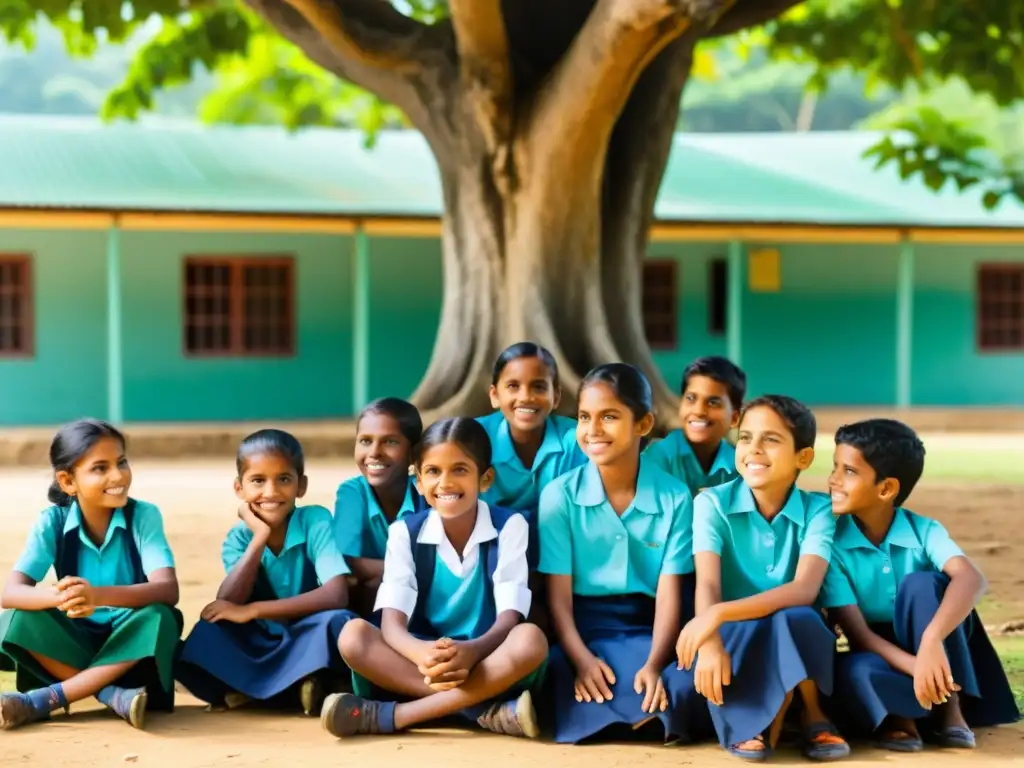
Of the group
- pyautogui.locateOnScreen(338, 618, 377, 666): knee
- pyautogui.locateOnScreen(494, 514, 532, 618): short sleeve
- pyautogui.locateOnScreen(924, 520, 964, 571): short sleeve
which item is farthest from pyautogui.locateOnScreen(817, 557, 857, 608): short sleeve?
pyautogui.locateOnScreen(338, 618, 377, 666): knee

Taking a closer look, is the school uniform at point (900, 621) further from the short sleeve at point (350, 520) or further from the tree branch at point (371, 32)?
the tree branch at point (371, 32)

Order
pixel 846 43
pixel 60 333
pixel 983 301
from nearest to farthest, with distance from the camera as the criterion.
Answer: pixel 846 43, pixel 60 333, pixel 983 301

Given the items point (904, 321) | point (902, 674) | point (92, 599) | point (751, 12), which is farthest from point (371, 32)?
point (904, 321)

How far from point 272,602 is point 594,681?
3.68 feet

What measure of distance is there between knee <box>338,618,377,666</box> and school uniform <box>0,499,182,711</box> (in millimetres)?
606

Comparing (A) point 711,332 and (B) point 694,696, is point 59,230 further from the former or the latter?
(B) point 694,696

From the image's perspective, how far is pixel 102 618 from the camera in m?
4.77

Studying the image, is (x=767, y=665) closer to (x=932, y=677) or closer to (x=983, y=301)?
(x=932, y=677)

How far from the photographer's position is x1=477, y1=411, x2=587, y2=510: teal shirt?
16.8 ft

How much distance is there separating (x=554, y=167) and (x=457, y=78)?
1055 mm

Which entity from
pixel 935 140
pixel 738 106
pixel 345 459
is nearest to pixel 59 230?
pixel 345 459

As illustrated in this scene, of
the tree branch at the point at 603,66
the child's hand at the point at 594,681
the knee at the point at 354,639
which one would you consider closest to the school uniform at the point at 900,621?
the child's hand at the point at 594,681

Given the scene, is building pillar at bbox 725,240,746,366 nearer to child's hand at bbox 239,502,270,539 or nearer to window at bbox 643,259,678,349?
Answer: window at bbox 643,259,678,349

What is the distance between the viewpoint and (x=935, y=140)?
1123 cm
